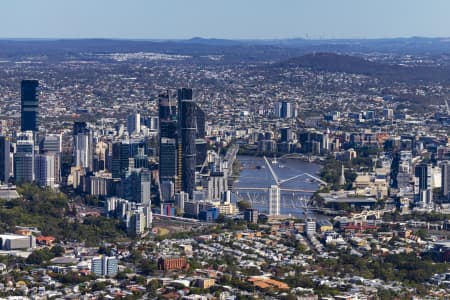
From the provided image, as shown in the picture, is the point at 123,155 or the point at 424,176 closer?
the point at 424,176

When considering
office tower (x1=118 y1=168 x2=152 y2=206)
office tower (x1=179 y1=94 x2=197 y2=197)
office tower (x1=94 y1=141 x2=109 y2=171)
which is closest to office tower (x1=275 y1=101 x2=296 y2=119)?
office tower (x1=94 y1=141 x2=109 y2=171)

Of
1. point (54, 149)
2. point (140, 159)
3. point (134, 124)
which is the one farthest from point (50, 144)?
point (134, 124)

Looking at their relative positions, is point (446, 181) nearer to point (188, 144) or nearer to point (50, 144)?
point (188, 144)

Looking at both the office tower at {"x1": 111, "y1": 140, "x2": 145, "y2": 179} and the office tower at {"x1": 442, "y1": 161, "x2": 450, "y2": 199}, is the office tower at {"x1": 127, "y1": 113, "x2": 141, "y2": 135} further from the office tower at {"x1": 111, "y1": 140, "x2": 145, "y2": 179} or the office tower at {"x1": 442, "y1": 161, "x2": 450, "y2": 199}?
the office tower at {"x1": 442, "y1": 161, "x2": 450, "y2": 199}

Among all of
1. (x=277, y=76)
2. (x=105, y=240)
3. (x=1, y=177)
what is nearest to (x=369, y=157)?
(x=1, y=177)

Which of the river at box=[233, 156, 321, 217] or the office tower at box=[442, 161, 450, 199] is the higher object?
the office tower at box=[442, 161, 450, 199]

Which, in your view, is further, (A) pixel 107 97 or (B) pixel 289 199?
(A) pixel 107 97

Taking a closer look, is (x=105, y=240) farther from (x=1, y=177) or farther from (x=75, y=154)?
(x=75, y=154)
